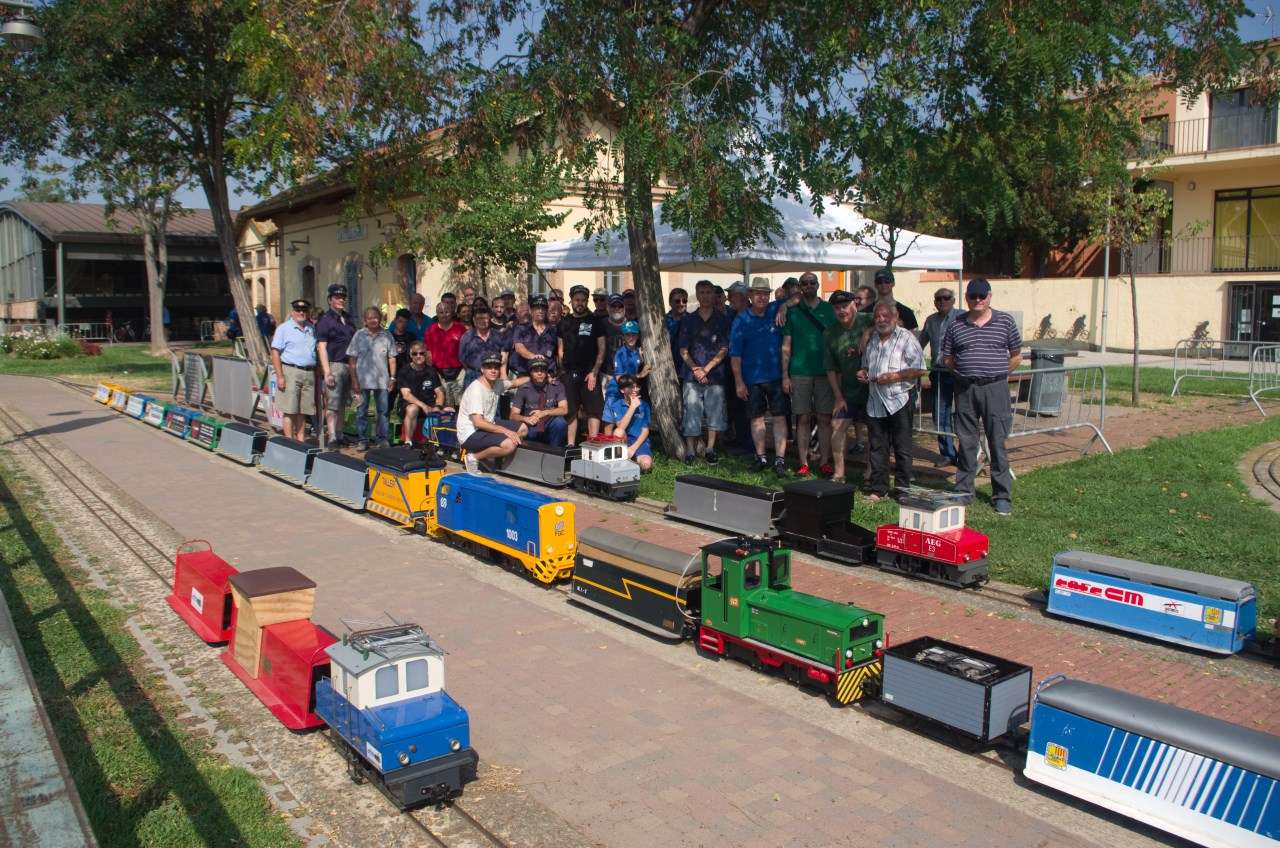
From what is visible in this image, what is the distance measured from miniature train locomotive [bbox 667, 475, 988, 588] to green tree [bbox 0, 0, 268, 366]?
509 inches

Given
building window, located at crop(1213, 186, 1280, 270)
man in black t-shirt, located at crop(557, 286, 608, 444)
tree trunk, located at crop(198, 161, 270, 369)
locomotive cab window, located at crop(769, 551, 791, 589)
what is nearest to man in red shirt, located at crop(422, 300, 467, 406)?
man in black t-shirt, located at crop(557, 286, 608, 444)

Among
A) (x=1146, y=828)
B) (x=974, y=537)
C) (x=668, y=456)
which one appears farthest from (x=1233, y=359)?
(x=1146, y=828)

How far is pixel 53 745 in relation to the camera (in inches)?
131

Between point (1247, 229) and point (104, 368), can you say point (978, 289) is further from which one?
point (104, 368)

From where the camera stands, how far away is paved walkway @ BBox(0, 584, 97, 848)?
2.81 metres

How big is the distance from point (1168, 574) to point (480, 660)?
16.0 ft

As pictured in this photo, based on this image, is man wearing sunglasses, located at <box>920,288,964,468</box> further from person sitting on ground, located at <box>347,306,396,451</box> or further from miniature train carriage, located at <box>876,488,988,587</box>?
person sitting on ground, located at <box>347,306,396,451</box>

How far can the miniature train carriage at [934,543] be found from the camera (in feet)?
26.7

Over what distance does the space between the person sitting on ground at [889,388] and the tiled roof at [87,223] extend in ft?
152

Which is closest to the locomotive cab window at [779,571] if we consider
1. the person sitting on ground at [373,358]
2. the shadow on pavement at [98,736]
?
the shadow on pavement at [98,736]

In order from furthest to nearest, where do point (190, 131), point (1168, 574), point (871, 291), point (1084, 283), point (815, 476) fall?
1. point (1084, 283)
2. point (190, 131)
3. point (871, 291)
4. point (815, 476)
5. point (1168, 574)

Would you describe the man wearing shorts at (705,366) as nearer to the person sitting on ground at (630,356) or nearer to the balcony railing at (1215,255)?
the person sitting on ground at (630,356)

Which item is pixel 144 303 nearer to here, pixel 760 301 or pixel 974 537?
pixel 760 301

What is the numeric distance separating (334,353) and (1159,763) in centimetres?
1284
